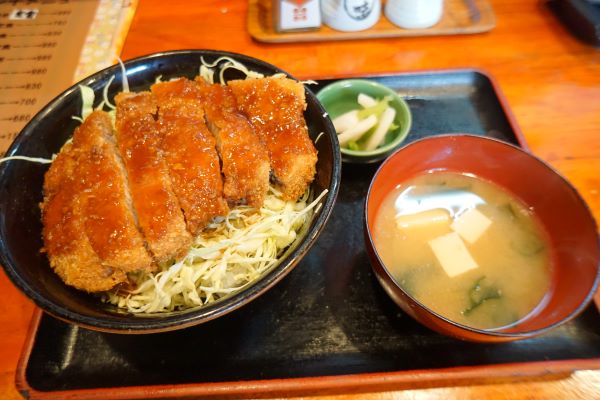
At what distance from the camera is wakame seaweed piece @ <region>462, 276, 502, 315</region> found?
1.42 m

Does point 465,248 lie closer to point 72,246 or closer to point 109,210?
point 109,210

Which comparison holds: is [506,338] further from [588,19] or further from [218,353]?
[588,19]

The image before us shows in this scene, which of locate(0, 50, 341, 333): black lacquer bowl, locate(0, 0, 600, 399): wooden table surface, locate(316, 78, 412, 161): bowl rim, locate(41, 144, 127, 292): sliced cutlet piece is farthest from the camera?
locate(0, 0, 600, 399): wooden table surface

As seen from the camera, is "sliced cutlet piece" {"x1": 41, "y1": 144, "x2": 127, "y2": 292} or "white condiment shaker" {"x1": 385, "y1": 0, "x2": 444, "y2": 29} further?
"white condiment shaker" {"x1": 385, "y1": 0, "x2": 444, "y2": 29}

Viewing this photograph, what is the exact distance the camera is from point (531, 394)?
54.9 inches

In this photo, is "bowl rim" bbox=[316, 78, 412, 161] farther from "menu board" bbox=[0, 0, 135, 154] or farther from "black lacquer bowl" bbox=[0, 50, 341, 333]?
"menu board" bbox=[0, 0, 135, 154]

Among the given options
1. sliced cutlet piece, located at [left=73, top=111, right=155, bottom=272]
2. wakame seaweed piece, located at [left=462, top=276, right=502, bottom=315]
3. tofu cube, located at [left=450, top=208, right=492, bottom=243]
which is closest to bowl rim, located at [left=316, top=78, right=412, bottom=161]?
tofu cube, located at [left=450, top=208, right=492, bottom=243]

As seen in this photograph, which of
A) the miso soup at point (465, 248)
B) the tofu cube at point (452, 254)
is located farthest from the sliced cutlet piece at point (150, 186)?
the tofu cube at point (452, 254)

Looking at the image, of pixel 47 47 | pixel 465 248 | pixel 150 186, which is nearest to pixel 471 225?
pixel 465 248

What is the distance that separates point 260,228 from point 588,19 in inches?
95.8

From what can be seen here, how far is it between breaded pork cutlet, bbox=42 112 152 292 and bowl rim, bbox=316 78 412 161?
0.96 metres

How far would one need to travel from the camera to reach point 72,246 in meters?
1.30

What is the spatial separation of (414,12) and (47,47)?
91.0 inches

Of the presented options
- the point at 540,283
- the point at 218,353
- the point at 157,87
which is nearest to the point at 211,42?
the point at 157,87
